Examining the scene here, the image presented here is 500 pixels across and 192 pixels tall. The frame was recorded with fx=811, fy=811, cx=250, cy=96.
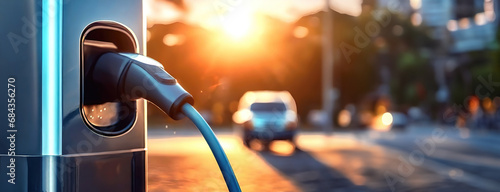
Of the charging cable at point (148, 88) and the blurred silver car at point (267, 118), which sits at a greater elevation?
the blurred silver car at point (267, 118)

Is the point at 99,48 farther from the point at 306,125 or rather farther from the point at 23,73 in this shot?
the point at 306,125

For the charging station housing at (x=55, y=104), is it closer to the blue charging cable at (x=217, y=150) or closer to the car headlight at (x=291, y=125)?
the blue charging cable at (x=217, y=150)

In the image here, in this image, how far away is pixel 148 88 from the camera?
1711 millimetres

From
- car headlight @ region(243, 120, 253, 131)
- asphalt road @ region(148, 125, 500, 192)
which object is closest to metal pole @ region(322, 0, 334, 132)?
car headlight @ region(243, 120, 253, 131)

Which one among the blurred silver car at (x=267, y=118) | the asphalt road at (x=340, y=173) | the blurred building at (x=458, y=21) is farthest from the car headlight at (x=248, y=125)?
the blurred building at (x=458, y=21)

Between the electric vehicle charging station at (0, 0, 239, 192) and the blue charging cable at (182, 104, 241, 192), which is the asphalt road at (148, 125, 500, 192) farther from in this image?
the blue charging cable at (182, 104, 241, 192)

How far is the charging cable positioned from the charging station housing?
0.11ft

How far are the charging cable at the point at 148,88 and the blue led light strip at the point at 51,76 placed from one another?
13 cm

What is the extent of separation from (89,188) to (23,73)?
0.90 ft

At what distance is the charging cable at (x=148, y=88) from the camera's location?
1.63m

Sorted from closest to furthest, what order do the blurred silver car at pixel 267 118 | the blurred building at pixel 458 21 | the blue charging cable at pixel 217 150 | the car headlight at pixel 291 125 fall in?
1. the blue charging cable at pixel 217 150
2. the blurred silver car at pixel 267 118
3. the car headlight at pixel 291 125
4. the blurred building at pixel 458 21

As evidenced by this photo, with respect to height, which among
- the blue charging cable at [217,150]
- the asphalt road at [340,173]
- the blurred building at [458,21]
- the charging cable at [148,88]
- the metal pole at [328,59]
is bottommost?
the blue charging cable at [217,150]

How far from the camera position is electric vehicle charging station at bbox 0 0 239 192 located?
1644mm

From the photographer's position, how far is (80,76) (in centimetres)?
171
